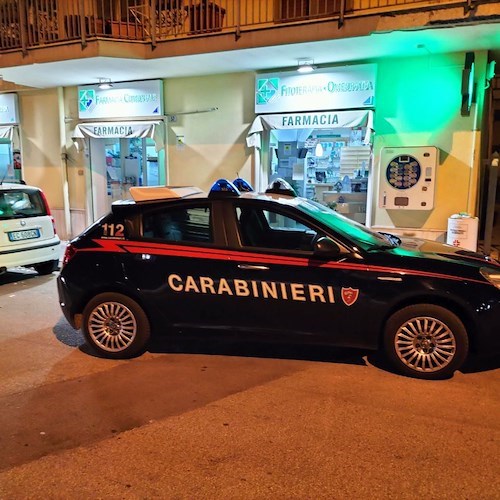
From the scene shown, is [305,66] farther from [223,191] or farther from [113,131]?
[223,191]

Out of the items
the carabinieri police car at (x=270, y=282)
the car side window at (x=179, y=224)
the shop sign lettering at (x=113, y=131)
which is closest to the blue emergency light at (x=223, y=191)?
the carabinieri police car at (x=270, y=282)

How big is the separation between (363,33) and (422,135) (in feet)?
7.01

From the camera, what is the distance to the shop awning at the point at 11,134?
12844 millimetres

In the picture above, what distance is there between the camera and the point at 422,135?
8.74m

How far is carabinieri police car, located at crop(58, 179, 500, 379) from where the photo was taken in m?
4.34

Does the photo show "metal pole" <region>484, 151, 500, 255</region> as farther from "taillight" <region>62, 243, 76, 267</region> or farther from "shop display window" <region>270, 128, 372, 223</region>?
"taillight" <region>62, 243, 76, 267</region>

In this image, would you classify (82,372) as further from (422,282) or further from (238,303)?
(422,282)

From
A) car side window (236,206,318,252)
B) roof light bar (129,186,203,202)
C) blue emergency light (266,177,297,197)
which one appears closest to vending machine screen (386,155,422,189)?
blue emergency light (266,177,297,197)

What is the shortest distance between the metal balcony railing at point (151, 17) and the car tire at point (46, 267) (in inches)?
161

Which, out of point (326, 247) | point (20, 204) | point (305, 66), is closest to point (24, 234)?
point (20, 204)

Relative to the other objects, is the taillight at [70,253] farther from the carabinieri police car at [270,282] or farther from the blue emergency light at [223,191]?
the blue emergency light at [223,191]

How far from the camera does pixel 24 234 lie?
8.02 metres

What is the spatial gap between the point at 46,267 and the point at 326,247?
630 centimetres

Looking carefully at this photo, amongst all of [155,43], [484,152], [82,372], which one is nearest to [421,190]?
[484,152]
